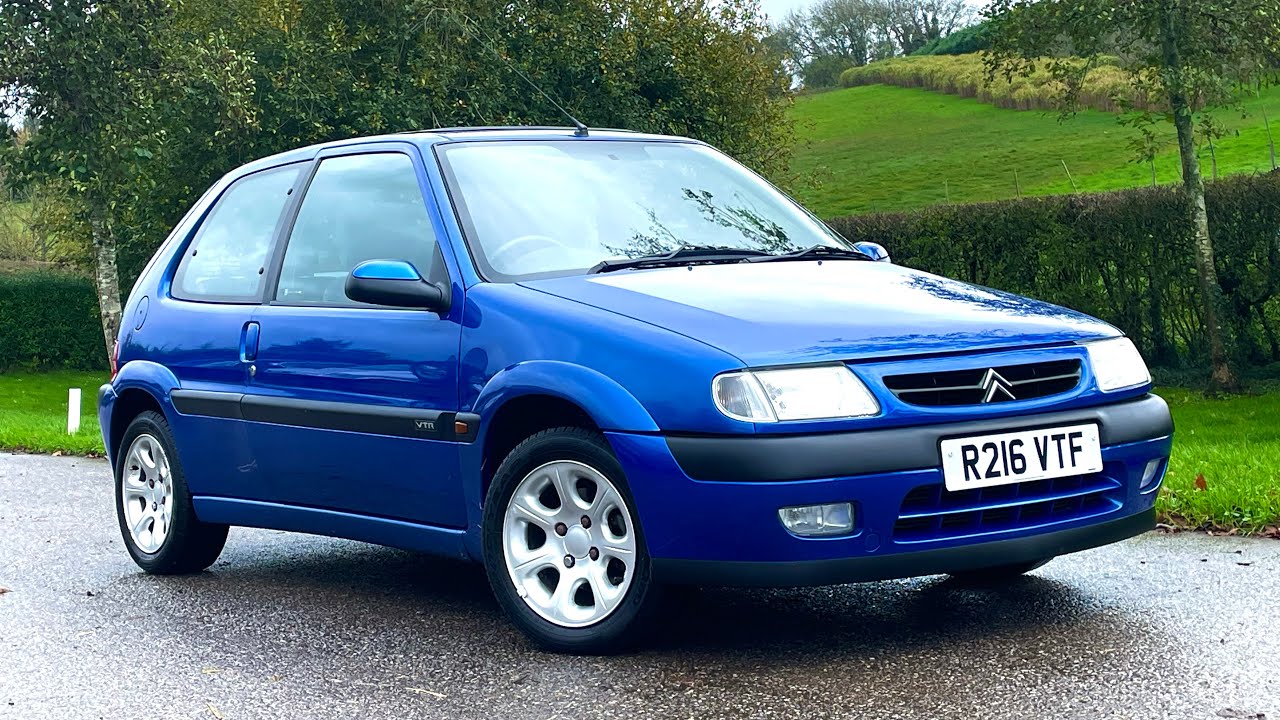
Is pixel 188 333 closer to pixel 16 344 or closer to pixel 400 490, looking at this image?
pixel 400 490

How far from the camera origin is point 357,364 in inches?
222

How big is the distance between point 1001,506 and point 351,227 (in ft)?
9.04

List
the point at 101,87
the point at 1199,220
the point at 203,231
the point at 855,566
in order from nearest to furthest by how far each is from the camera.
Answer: the point at 855,566 → the point at 203,231 → the point at 1199,220 → the point at 101,87

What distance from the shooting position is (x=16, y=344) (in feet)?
114

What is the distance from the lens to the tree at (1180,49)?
16656 mm

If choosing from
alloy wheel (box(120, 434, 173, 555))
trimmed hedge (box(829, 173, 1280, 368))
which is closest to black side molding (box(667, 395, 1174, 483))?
alloy wheel (box(120, 434, 173, 555))

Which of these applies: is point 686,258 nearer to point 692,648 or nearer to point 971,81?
point 692,648

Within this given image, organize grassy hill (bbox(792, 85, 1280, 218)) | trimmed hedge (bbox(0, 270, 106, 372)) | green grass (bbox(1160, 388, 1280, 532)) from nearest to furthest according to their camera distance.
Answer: green grass (bbox(1160, 388, 1280, 532)) < trimmed hedge (bbox(0, 270, 106, 372)) < grassy hill (bbox(792, 85, 1280, 218))

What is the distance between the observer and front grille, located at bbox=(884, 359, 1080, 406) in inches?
180

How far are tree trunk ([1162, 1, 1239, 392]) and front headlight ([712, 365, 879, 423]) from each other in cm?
1295

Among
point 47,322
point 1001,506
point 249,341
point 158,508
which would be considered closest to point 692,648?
point 1001,506

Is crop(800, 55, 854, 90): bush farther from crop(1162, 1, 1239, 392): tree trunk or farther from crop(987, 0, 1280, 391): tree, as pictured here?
crop(1162, 1, 1239, 392): tree trunk

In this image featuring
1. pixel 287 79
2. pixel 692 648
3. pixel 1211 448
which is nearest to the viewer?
pixel 692 648

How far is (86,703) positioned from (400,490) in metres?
1.32
